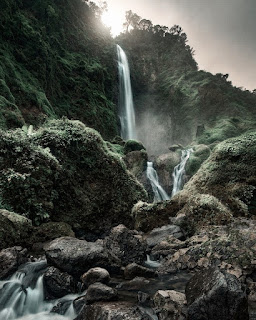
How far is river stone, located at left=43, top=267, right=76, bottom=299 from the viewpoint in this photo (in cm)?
629

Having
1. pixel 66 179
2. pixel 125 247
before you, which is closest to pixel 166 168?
pixel 66 179

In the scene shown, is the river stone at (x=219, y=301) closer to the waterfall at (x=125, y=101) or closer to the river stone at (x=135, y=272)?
the river stone at (x=135, y=272)

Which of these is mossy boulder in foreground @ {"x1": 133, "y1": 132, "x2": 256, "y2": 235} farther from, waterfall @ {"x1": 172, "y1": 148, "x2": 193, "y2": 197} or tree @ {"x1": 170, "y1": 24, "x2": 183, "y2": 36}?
tree @ {"x1": 170, "y1": 24, "x2": 183, "y2": 36}

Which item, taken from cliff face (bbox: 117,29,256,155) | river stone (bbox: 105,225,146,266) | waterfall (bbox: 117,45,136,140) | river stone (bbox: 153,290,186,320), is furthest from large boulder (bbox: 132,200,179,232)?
cliff face (bbox: 117,29,256,155)

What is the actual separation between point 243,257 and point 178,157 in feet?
79.6

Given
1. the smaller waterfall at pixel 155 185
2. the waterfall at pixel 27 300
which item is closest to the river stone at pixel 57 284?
the waterfall at pixel 27 300

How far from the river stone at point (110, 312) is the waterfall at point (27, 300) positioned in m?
0.83

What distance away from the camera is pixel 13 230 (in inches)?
339

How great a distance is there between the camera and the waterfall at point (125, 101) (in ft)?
135

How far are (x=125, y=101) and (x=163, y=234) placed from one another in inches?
1381

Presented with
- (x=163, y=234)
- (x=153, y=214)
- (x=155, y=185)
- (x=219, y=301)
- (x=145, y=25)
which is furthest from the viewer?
(x=145, y=25)

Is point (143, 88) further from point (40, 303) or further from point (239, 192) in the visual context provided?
point (40, 303)

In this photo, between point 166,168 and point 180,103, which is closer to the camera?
point 166,168

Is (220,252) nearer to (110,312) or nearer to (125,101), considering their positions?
(110,312)
